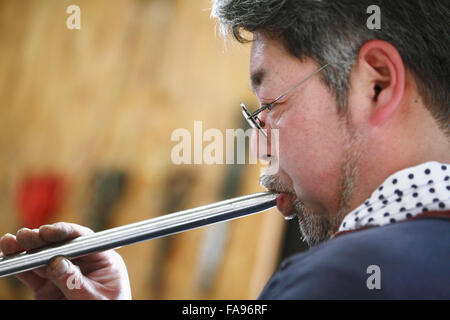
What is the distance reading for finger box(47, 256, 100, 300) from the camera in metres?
0.91

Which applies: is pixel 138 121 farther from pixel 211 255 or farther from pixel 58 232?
pixel 58 232

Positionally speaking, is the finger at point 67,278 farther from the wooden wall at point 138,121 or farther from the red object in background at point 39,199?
the red object in background at point 39,199

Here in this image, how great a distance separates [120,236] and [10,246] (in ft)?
0.72

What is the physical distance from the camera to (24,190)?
2.43 metres

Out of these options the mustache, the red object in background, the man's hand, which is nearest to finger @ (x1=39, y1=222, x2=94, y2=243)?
the man's hand

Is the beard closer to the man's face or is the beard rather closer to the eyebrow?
the man's face

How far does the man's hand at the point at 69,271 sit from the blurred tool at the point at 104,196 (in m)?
1.24

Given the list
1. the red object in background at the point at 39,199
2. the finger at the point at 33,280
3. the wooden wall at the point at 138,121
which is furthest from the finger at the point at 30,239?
the red object in background at the point at 39,199

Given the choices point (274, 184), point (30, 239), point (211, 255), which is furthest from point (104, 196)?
point (274, 184)

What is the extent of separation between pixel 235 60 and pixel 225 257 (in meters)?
0.87

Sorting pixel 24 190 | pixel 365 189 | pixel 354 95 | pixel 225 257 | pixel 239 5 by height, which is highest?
pixel 239 5

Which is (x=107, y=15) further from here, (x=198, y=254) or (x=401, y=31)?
(x=401, y=31)

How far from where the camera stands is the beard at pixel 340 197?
0.80m
